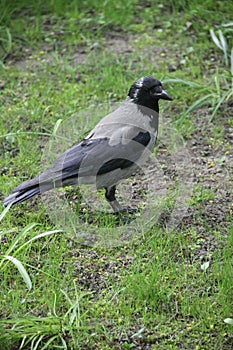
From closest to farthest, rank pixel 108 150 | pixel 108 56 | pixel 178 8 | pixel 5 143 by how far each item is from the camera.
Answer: pixel 108 150, pixel 5 143, pixel 108 56, pixel 178 8

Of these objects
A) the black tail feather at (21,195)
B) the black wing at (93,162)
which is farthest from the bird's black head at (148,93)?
the black tail feather at (21,195)

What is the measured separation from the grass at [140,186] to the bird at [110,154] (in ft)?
0.90

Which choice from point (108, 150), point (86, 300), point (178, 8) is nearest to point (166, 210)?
point (108, 150)

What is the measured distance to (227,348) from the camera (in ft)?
12.7

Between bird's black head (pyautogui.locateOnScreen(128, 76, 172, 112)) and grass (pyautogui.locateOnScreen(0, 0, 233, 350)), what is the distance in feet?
2.34

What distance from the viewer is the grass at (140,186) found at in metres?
4.02

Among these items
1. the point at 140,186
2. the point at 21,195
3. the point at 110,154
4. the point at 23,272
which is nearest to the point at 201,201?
the point at 140,186

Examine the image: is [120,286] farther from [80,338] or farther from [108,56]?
[108,56]

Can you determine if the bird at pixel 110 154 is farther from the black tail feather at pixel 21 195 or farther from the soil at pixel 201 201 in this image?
the soil at pixel 201 201

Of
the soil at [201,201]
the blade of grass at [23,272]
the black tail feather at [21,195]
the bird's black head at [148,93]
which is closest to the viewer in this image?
the blade of grass at [23,272]

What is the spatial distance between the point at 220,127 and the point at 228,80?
0.69 m

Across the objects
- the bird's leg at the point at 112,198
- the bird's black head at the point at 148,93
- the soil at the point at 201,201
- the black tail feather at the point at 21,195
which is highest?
the bird's black head at the point at 148,93

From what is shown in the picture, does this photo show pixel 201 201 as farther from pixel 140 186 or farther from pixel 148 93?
pixel 148 93

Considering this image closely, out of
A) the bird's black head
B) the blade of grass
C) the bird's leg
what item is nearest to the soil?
the bird's leg
